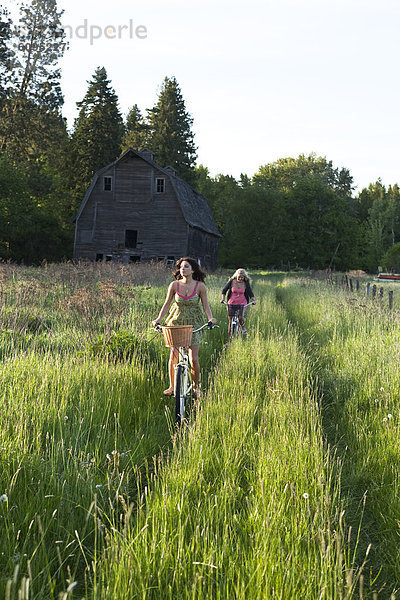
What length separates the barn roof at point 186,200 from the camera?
1470 inches

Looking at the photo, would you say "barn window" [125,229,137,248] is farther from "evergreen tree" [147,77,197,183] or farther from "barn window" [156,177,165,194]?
"evergreen tree" [147,77,197,183]

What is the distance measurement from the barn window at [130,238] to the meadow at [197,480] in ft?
101

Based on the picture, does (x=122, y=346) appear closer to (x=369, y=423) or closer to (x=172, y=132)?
Result: (x=369, y=423)

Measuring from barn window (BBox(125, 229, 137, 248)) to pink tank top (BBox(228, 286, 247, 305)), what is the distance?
2833cm

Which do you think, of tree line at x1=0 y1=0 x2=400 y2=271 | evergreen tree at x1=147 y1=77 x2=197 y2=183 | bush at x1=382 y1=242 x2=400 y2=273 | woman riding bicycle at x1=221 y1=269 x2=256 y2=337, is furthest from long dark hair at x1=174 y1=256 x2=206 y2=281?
bush at x1=382 y1=242 x2=400 y2=273

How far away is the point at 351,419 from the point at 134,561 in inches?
146

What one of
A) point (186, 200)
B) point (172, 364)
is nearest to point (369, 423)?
point (172, 364)

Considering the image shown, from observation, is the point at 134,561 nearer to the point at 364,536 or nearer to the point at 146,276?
the point at 364,536

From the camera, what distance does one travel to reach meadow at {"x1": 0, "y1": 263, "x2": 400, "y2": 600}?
2.54 meters

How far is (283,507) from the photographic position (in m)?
3.17

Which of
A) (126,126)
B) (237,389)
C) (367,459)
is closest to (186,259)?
(237,389)

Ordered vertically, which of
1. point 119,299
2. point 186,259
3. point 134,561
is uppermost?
point 186,259

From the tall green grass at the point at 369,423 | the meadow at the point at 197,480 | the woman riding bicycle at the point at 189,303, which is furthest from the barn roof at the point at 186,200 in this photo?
the woman riding bicycle at the point at 189,303

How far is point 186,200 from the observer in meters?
40.1
